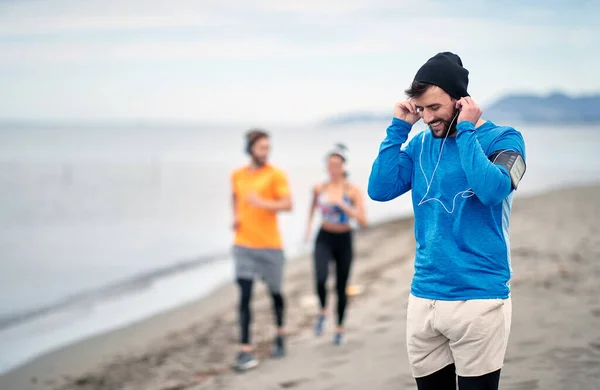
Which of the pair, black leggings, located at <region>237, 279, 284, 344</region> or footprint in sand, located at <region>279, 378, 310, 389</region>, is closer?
footprint in sand, located at <region>279, 378, 310, 389</region>

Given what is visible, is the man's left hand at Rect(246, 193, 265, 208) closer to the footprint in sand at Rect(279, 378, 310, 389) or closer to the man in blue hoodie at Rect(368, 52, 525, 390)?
the footprint in sand at Rect(279, 378, 310, 389)

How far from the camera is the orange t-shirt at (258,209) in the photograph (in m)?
6.18

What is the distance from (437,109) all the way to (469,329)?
34.2 inches

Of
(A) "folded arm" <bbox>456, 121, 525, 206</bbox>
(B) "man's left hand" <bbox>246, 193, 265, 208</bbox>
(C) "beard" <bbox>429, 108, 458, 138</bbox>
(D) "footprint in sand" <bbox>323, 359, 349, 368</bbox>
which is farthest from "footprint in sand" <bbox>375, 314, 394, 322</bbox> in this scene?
(A) "folded arm" <bbox>456, 121, 525, 206</bbox>

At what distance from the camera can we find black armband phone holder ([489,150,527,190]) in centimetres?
236

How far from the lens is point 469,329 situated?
2.46 metres

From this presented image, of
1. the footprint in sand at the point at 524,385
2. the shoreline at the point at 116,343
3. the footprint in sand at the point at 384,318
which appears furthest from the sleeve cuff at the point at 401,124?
the footprint in sand at the point at 384,318

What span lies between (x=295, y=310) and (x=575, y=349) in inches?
196

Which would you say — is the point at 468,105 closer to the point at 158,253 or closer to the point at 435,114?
the point at 435,114

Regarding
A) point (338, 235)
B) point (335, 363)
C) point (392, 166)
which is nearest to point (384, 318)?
point (338, 235)

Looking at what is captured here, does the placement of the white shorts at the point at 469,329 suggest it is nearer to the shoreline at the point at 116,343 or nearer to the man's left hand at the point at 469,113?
the man's left hand at the point at 469,113

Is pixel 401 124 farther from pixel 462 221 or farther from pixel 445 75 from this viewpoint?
pixel 462 221

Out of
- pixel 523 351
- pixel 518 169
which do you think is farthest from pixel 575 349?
pixel 518 169

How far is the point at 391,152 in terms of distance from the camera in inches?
107
